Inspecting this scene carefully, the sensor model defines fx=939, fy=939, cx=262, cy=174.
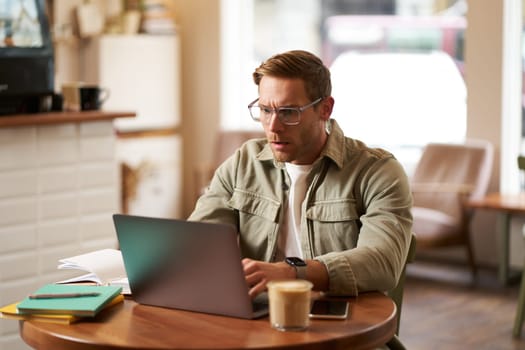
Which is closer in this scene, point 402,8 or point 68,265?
point 68,265

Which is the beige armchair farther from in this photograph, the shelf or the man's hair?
the man's hair

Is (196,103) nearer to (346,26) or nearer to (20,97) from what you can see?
(346,26)

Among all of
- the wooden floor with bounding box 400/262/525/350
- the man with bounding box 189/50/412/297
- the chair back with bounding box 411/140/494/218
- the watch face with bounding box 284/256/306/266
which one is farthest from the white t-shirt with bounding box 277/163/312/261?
the chair back with bounding box 411/140/494/218

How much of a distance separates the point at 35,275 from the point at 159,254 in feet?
6.28

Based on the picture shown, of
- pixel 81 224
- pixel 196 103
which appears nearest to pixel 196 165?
pixel 196 103

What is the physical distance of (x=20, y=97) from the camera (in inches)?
157

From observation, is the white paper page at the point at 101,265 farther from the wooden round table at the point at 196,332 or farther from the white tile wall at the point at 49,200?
the white tile wall at the point at 49,200

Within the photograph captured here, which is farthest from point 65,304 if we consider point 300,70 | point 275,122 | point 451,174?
point 451,174

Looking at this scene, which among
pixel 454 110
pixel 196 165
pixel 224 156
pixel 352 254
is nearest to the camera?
pixel 352 254

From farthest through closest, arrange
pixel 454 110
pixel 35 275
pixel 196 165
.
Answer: pixel 196 165, pixel 454 110, pixel 35 275

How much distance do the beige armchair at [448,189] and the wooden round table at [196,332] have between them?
3.52m

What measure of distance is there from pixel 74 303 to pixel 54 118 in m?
1.89

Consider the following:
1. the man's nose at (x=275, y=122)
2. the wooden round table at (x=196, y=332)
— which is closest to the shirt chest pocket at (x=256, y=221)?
the man's nose at (x=275, y=122)

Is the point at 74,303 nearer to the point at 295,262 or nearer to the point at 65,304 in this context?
the point at 65,304
